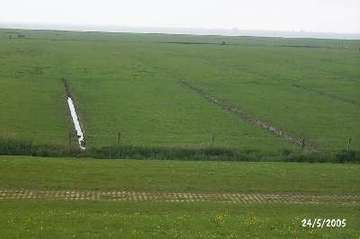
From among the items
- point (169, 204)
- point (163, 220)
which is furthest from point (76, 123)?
point (163, 220)

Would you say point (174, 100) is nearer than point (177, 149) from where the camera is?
No

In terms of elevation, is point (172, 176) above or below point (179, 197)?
below

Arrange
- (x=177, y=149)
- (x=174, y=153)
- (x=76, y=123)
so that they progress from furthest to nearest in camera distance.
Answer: (x=76, y=123) < (x=177, y=149) < (x=174, y=153)

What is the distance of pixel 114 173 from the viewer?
93.2ft

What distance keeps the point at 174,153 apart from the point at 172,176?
8.10 meters

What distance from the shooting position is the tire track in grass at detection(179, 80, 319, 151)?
1614 inches

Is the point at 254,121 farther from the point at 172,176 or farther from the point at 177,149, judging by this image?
the point at 172,176

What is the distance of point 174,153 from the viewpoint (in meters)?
36.0

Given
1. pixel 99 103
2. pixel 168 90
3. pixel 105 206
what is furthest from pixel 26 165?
pixel 168 90

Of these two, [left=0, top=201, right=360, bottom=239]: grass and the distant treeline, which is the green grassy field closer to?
the distant treeline

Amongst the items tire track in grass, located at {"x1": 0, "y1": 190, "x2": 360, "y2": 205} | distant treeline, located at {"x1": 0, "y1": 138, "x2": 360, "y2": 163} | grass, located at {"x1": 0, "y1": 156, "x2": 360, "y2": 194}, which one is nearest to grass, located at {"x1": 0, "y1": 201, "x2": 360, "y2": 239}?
tire track in grass, located at {"x1": 0, "y1": 190, "x2": 360, "y2": 205}

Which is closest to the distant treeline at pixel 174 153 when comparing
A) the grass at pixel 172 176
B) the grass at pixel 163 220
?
the grass at pixel 172 176

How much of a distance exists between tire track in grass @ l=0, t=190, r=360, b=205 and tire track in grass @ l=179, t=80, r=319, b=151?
45.6 ft

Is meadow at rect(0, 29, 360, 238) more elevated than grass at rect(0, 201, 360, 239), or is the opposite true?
grass at rect(0, 201, 360, 239)
